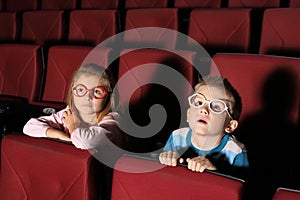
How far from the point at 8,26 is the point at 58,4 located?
0.40 ft

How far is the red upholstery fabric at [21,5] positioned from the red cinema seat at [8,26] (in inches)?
4.2

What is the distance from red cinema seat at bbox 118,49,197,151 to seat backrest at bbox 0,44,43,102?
0.39 ft

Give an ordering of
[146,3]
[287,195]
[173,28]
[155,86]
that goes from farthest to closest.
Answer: [146,3] < [173,28] < [155,86] < [287,195]

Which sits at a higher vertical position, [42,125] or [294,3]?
[294,3]

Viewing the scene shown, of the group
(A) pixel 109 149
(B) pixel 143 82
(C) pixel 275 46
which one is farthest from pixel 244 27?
(A) pixel 109 149

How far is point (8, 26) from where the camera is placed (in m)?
0.64

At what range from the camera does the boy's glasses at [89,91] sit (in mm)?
286

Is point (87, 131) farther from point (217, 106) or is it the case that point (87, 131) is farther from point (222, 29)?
point (222, 29)

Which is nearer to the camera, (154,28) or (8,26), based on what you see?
(154,28)

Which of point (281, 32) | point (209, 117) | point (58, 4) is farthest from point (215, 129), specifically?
point (58, 4)

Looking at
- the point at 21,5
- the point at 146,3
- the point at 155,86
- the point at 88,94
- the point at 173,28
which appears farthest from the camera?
the point at 21,5

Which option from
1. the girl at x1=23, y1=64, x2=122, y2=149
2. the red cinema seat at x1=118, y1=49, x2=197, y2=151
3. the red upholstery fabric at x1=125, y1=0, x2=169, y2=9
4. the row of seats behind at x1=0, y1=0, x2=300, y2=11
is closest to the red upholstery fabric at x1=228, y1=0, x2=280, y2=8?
the row of seats behind at x1=0, y1=0, x2=300, y2=11

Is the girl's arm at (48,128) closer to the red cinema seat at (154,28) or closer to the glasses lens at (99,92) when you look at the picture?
the glasses lens at (99,92)

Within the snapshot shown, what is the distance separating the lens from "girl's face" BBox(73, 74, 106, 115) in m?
0.29
